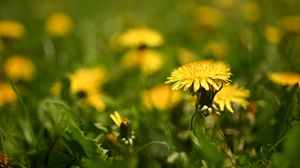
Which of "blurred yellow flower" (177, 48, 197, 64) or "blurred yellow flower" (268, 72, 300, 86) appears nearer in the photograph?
"blurred yellow flower" (268, 72, 300, 86)

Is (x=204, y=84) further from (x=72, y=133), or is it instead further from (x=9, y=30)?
(x=9, y=30)

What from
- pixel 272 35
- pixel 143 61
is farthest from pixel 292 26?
pixel 143 61

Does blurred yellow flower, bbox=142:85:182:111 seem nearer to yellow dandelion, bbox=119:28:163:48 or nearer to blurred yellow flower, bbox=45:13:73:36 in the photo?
yellow dandelion, bbox=119:28:163:48

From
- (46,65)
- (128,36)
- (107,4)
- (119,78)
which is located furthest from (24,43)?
(107,4)

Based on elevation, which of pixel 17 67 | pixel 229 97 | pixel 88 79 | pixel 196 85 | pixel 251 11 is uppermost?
pixel 196 85

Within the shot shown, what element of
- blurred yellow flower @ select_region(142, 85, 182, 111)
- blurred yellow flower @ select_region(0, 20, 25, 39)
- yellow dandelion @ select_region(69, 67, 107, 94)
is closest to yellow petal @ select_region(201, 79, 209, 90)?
blurred yellow flower @ select_region(142, 85, 182, 111)

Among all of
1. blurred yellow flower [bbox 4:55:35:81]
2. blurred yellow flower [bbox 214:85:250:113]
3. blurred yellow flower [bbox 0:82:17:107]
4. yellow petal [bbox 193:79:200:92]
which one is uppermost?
yellow petal [bbox 193:79:200:92]

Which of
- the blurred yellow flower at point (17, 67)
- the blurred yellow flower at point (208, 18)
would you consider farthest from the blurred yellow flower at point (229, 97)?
the blurred yellow flower at point (208, 18)
